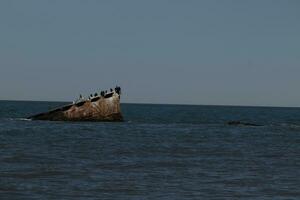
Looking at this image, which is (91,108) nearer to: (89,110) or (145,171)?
(89,110)

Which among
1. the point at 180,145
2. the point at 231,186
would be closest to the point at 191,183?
the point at 231,186

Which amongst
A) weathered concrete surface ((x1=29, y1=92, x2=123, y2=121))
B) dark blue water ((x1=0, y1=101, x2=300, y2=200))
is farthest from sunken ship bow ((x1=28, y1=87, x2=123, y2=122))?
dark blue water ((x1=0, y1=101, x2=300, y2=200))

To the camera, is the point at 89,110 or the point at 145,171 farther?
the point at 89,110

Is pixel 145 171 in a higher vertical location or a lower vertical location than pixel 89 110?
lower

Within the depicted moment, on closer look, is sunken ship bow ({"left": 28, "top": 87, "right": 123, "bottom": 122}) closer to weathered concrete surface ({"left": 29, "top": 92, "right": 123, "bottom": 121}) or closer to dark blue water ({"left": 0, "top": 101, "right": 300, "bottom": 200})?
weathered concrete surface ({"left": 29, "top": 92, "right": 123, "bottom": 121})

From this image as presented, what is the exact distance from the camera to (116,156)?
2744 cm

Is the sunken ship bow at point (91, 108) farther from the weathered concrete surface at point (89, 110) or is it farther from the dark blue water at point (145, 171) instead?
the dark blue water at point (145, 171)

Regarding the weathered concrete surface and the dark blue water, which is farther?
the weathered concrete surface

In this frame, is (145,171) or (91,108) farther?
(91,108)

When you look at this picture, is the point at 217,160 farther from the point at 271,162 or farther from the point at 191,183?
Result: the point at 191,183

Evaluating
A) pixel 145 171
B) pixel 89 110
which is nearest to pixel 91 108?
pixel 89 110

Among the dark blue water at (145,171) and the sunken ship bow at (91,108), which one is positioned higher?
the sunken ship bow at (91,108)

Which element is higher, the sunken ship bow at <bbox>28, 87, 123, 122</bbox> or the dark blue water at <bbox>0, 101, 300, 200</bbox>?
the sunken ship bow at <bbox>28, 87, 123, 122</bbox>

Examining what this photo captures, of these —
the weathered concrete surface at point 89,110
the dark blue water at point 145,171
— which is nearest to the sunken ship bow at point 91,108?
the weathered concrete surface at point 89,110
